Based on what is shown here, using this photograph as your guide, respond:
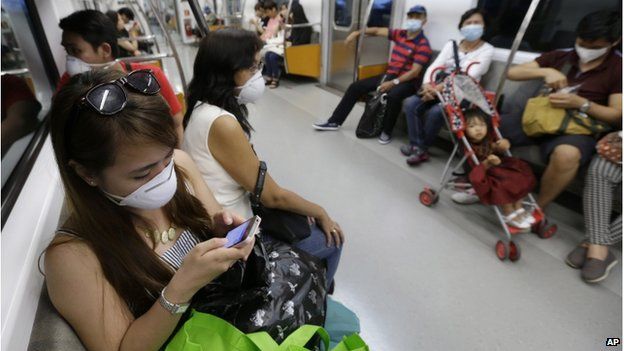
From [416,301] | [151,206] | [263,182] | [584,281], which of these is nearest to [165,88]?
[263,182]

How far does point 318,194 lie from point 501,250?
1394mm

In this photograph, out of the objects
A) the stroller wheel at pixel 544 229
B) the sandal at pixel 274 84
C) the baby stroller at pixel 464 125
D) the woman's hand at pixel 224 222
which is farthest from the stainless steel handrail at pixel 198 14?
the sandal at pixel 274 84

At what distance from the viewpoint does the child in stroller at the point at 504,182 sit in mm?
2137

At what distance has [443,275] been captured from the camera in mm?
2031

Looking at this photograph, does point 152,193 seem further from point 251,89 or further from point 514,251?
point 514,251

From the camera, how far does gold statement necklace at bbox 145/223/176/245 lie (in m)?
0.97

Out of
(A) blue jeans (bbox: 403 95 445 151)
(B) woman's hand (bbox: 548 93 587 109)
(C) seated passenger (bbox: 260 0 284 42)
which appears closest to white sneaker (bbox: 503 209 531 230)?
(B) woman's hand (bbox: 548 93 587 109)

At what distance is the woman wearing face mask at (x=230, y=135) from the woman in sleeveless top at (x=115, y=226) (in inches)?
15.9

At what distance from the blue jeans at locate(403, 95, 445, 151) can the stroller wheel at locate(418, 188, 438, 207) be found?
2.62ft

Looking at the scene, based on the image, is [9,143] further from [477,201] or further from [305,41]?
[305,41]

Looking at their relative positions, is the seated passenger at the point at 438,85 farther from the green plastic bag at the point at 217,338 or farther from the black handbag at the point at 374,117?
the green plastic bag at the point at 217,338

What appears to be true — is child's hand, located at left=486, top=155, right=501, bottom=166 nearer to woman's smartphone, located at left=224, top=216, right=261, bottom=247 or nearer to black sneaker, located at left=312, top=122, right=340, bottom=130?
woman's smartphone, located at left=224, top=216, right=261, bottom=247

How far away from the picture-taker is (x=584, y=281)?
78.0 inches

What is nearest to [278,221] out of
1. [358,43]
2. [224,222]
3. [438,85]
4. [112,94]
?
[224,222]
